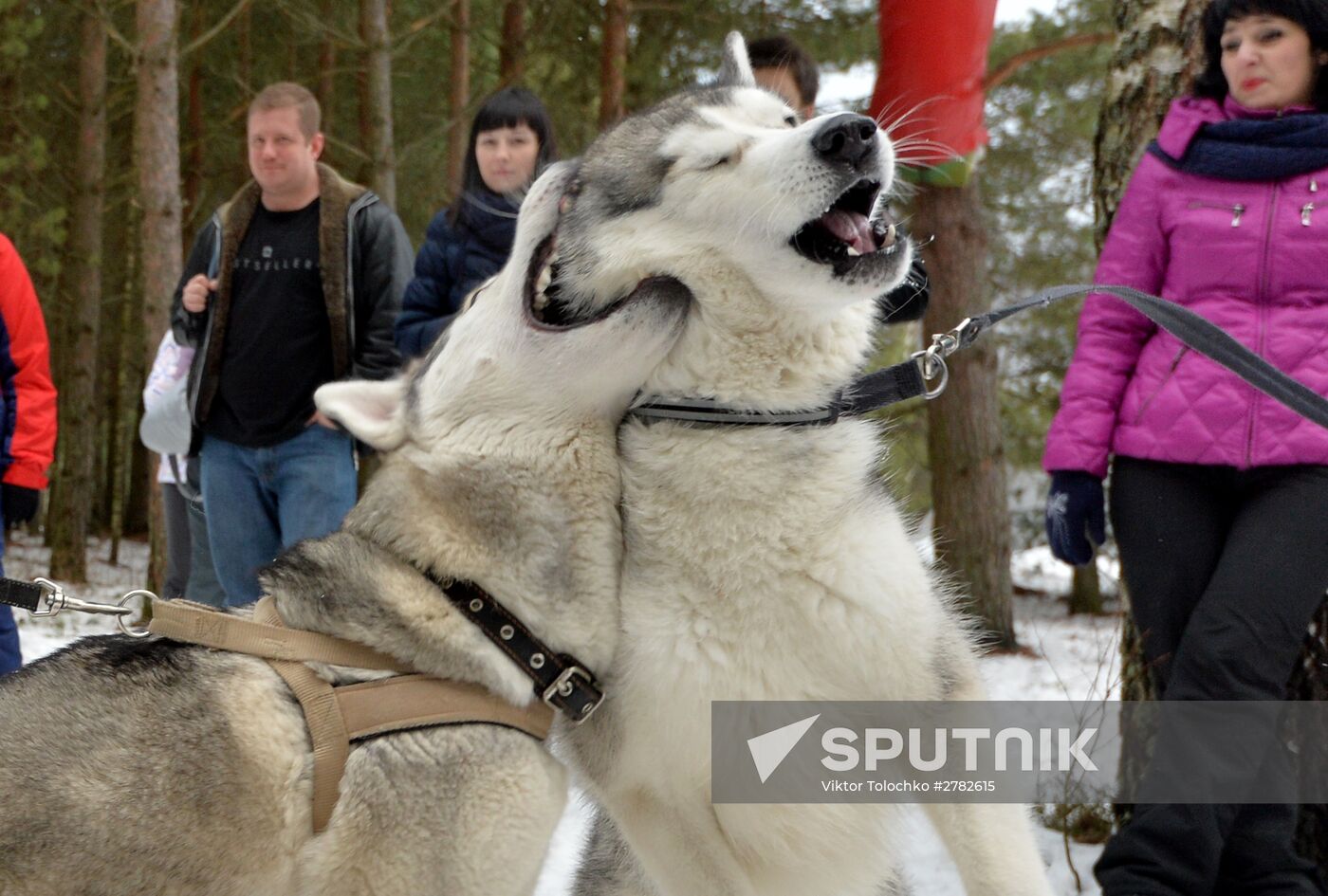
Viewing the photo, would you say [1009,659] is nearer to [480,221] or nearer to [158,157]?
[480,221]

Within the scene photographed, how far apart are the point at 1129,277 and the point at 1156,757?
4.07 ft

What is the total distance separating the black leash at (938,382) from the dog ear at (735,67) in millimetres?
634

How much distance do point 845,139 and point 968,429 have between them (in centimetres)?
654

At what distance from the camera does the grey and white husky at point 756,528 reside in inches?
76.4

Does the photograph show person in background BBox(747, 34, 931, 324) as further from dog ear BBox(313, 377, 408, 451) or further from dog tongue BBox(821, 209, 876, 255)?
dog ear BBox(313, 377, 408, 451)

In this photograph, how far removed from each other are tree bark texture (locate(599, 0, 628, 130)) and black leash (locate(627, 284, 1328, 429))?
8342 millimetres

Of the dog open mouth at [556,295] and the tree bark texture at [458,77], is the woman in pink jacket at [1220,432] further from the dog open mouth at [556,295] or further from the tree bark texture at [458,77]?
the tree bark texture at [458,77]

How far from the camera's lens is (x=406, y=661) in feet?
6.23

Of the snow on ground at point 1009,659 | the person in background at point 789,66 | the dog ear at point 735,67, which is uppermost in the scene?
the person in background at point 789,66

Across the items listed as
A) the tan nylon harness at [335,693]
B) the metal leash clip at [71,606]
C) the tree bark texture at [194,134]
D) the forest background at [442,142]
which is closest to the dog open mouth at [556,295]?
the tan nylon harness at [335,693]

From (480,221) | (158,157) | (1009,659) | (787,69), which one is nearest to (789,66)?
(787,69)

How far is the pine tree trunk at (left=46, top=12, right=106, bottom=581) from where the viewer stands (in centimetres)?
1277

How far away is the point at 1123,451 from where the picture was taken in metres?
3.10

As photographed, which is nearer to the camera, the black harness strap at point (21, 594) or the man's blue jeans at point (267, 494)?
the black harness strap at point (21, 594)
